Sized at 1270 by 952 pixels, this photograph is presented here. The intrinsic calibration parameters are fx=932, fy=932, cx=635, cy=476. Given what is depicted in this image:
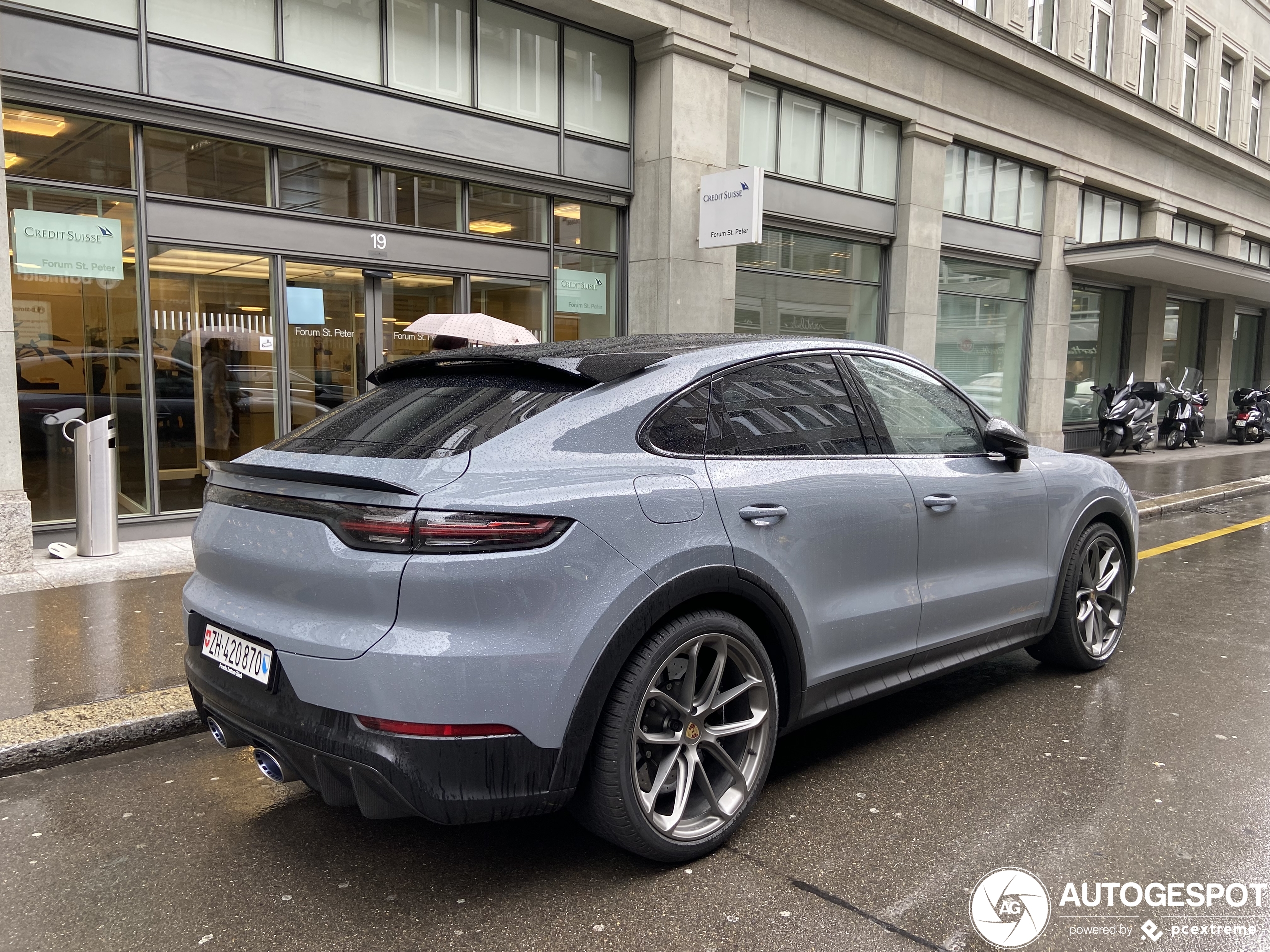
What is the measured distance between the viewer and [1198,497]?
1173 centimetres

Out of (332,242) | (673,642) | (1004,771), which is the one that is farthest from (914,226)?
(673,642)

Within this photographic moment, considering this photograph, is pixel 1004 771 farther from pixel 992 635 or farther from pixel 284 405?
pixel 284 405

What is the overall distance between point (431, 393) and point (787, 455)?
1254mm

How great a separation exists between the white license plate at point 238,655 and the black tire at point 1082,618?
3.76 metres

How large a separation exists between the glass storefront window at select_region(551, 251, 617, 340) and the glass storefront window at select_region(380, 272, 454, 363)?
1440 millimetres

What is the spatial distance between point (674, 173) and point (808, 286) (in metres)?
3.30

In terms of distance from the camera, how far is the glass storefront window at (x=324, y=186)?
8781 millimetres

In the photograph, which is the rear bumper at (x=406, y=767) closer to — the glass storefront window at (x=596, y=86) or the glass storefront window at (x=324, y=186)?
the glass storefront window at (x=324, y=186)

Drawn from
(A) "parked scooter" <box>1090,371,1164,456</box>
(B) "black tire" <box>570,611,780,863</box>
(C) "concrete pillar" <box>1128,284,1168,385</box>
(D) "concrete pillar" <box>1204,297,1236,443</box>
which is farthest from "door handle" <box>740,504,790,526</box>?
(D) "concrete pillar" <box>1204,297,1236,443</box>

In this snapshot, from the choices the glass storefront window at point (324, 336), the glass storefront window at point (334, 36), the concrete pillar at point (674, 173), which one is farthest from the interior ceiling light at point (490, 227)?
the concrete pillar at point (674, 173)

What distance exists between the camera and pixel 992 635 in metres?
4.23

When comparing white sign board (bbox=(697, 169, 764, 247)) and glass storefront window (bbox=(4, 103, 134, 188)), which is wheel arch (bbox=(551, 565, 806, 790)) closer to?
glass storefront window (bbox=(4, 103, 134, 188))

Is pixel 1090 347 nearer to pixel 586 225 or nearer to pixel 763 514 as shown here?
pixel 586 225

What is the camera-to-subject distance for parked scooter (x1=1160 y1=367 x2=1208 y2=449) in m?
19.5
